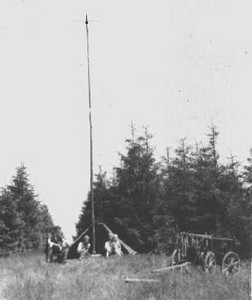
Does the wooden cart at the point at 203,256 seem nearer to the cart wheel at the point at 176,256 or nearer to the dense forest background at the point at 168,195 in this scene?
the cart wheel at the point at 176,256

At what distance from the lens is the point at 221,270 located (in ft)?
43.7

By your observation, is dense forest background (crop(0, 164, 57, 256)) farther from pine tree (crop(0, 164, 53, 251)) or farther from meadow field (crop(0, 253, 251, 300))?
meadow field (crop(0, 253, 251, 300))

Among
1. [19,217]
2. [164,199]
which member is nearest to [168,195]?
[164,199]

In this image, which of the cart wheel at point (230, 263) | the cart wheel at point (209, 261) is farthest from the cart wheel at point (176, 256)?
the cart wheel at point (230, 263)

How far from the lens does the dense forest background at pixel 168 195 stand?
30141 mm

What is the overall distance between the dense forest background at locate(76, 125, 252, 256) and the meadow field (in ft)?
44.3

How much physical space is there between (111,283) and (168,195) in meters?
23.1

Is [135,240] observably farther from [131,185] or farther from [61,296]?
[61,296]

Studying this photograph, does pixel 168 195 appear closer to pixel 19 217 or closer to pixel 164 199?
pixel 164 199

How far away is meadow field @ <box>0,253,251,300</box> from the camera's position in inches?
382

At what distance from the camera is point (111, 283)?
11.5 metres

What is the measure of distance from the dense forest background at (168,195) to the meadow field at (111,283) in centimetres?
1352

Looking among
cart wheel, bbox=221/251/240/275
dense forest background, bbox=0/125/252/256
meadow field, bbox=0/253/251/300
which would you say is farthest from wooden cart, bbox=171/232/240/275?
dense forest background, bbox=0/125/252/256

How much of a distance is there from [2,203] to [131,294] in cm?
2984
